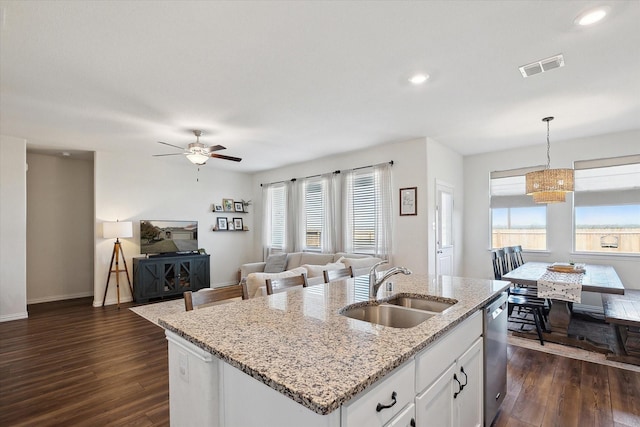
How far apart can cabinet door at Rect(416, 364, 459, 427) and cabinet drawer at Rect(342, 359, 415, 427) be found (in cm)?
11

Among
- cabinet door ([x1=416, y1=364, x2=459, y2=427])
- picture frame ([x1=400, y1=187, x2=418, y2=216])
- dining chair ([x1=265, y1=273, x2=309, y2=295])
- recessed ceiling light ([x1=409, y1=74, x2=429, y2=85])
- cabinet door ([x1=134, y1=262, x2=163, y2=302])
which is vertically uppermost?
recessed ceiling light ([x1=409, y1=74, x2=429, y2=85])

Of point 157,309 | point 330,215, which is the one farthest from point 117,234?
point 330,215

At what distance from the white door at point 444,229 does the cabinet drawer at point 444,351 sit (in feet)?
11.0

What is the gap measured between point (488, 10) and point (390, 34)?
2.06 ft

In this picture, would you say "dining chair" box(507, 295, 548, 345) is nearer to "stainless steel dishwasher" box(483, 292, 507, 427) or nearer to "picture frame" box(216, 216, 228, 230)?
"stainless steel dishwasher" box(483, 292, 507, 427)

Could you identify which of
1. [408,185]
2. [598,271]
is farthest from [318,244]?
[598,271]

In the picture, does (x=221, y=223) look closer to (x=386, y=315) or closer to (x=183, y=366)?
(x=386, y=315)

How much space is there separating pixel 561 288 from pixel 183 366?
361 centimetres

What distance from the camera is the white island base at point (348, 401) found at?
3.16 feet

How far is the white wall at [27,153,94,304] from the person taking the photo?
5.70 meters

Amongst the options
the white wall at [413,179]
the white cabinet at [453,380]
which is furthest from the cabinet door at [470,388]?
the white wall at [413,179]

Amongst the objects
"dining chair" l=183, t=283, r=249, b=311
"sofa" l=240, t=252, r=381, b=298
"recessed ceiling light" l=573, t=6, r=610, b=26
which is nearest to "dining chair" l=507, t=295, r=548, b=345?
"sofa" l=240, t=252, r=381, b=298

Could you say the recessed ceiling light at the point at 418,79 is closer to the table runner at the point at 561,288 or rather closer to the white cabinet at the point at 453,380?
the white cabinet at the point at 453,380

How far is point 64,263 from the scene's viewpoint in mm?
6016
